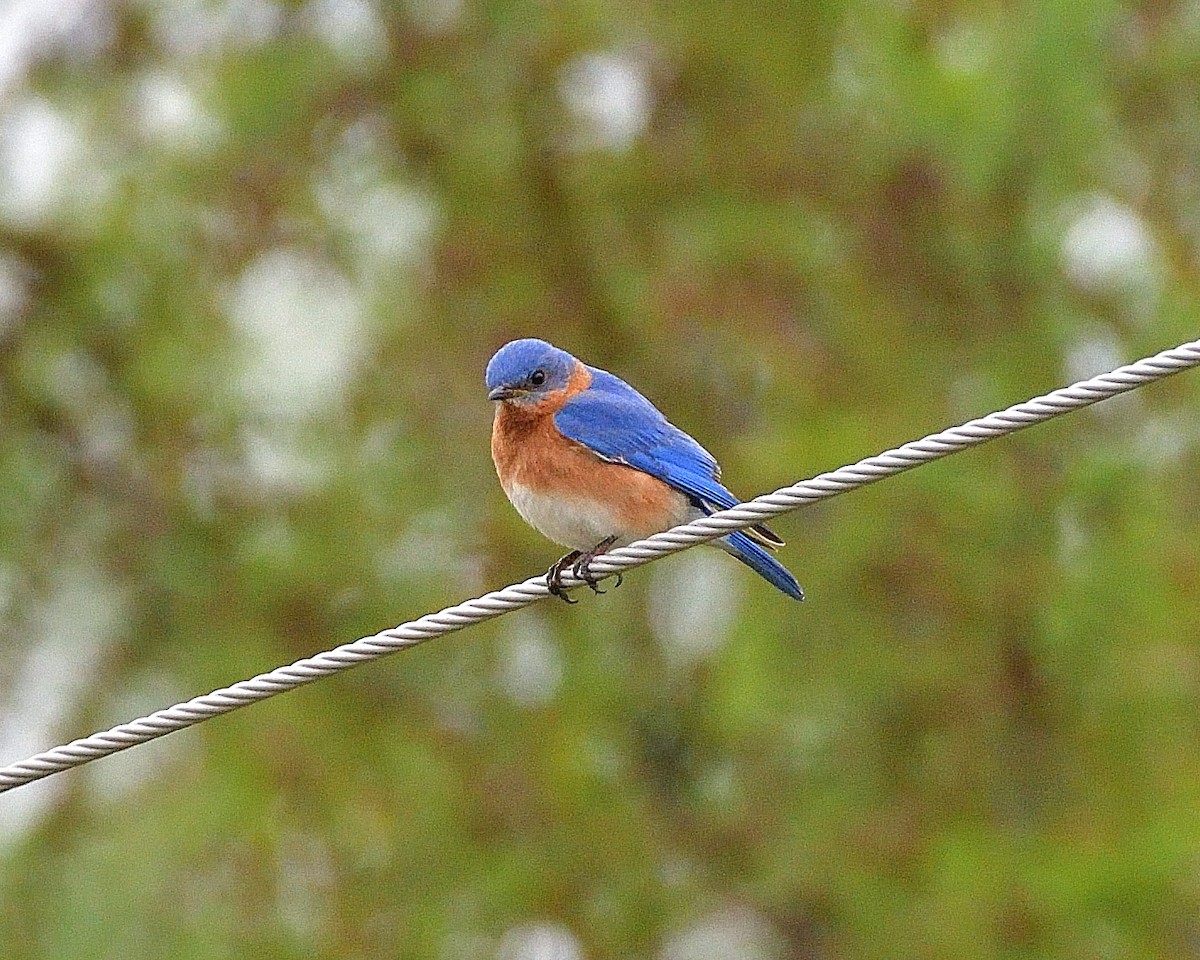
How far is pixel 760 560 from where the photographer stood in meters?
6.01

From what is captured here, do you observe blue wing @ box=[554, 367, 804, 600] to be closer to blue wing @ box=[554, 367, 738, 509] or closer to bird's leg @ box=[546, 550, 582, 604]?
blue wing @ box=[554, 367, 738, 509]

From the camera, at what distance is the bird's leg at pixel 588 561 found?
5480 mm

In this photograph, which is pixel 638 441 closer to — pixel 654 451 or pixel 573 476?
pixel 654 451

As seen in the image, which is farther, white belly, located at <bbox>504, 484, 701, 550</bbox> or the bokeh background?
the bokeh background

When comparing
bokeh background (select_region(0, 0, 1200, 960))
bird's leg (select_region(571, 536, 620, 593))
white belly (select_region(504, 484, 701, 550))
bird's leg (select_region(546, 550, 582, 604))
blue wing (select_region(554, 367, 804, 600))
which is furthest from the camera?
bokeh background (select_region(0, 0, 1200, 960))

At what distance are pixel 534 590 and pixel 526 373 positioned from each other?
190 cm

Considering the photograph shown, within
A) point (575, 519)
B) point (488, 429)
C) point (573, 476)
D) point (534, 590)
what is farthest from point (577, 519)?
point (488, 429)

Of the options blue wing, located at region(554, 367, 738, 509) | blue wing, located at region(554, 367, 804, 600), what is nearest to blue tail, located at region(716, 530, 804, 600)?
blue wing, located at region(554, 367, 804, 600)

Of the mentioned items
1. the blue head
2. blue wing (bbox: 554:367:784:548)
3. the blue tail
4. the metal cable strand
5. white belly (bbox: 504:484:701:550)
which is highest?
the blue head

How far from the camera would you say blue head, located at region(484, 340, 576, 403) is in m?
6.09

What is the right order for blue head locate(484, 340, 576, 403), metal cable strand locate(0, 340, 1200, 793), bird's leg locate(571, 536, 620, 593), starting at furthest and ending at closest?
1. blue head locate(484, 340, 576, 403)
2. bird's leg locate(571, 536, 620, 593)
3. metal cable strand locate(0, 340, 1200, 793)

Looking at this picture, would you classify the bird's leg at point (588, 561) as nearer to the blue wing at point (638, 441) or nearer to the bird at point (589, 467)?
the bird at point (589, 467)

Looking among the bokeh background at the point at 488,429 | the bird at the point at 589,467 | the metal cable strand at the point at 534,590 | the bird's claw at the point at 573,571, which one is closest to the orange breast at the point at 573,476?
the bird at the point at 589,467

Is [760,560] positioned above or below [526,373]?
below
